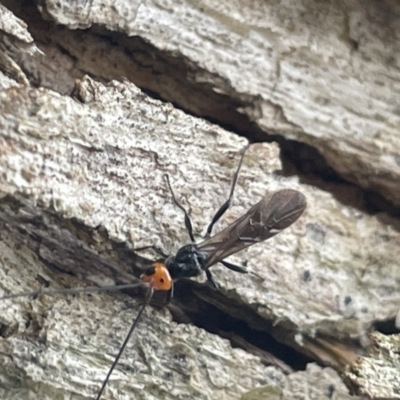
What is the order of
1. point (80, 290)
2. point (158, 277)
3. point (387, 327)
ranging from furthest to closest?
point (387, 327) < point (158, 277) < point (80, 290)

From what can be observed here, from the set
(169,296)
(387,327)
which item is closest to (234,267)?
(169,296)

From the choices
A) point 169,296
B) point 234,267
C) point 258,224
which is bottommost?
point 169,296

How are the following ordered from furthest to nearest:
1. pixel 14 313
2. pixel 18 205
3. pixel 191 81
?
pixel 191 81 < pixel 14 313 < pixel 18 205

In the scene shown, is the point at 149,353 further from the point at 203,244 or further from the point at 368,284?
the point at 368,284

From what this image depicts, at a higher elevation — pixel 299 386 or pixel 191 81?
pixel 191 81

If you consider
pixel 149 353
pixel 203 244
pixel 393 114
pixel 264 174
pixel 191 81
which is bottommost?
pixel 149 353

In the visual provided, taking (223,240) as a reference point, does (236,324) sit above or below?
below

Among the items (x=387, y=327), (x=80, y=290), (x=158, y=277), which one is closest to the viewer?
(x=80, y=290)

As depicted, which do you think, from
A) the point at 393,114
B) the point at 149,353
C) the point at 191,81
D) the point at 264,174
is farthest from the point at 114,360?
the point at 393,114

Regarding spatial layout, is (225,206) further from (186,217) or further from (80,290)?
(80,290)
